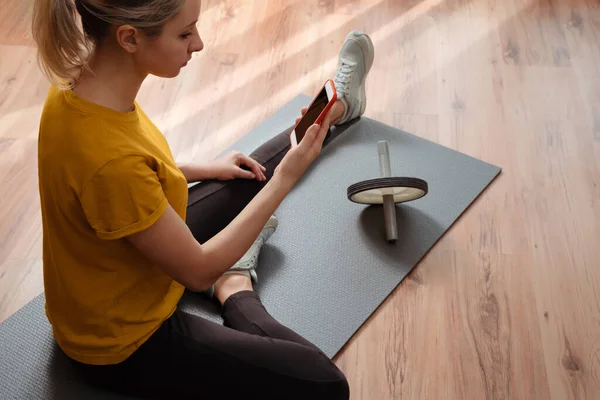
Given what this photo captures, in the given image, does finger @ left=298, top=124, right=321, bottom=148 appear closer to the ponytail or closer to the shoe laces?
the ponytail

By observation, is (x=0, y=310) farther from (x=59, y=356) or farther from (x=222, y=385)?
(x=222, y=385)

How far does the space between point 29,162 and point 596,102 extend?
1.60 m

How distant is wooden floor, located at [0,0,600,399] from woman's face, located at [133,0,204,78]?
2.39 ft

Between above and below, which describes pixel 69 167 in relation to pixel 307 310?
above

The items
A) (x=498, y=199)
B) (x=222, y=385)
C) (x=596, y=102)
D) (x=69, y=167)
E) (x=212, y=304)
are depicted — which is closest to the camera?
(x=69, y=167)

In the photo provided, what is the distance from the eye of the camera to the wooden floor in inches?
59.7

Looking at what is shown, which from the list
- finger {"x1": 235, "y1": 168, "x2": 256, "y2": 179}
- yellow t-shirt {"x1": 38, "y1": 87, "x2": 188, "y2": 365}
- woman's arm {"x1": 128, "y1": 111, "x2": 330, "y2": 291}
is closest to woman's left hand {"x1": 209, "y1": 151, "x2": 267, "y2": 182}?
finger {"x1": 235, "y1": 168, "x2": 256, "y2": 179}

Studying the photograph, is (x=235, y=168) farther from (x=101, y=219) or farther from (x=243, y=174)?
(x=101, y=219)

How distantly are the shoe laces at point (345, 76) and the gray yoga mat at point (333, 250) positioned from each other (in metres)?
0.13

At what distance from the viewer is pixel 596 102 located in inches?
84.1

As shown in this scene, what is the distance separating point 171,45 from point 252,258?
0.65 meters

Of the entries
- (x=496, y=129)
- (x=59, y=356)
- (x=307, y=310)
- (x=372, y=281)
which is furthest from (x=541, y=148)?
(x=59, y=356)

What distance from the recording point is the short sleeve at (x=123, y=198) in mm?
1037

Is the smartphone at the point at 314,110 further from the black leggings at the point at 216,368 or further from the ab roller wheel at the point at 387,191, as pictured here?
the black leggings at the point at 216,368
